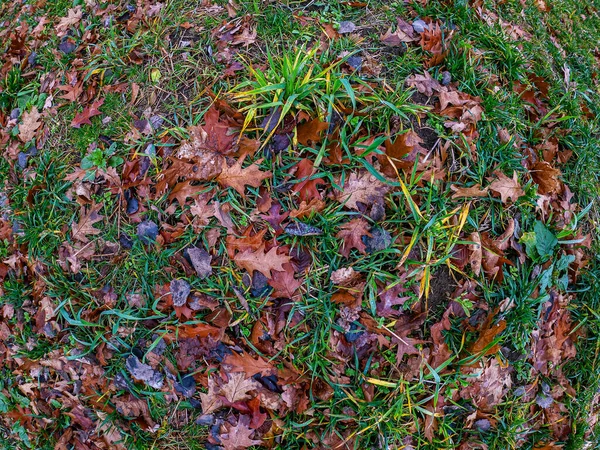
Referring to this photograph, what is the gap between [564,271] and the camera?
8.11 feet

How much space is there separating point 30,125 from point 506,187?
3.01 metres

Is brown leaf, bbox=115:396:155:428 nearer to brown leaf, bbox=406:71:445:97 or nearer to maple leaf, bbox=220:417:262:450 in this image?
maple leaf, bbox=220:417:262:450

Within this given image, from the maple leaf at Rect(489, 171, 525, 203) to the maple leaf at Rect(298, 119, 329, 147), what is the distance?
1.00 m

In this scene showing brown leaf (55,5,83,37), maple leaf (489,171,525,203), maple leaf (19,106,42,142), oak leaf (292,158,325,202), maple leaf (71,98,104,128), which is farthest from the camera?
brown leaf (55,5,83,37)

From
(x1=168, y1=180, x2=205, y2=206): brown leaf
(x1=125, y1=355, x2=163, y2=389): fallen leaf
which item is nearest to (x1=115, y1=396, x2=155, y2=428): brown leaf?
(x1=125, y1=355, x2=163, y2=389): fallen leaf

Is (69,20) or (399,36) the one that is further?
(69,20)

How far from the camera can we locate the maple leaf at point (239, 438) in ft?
6.93

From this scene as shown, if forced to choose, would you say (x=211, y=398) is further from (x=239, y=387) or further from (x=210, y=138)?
(x=210, y=138)

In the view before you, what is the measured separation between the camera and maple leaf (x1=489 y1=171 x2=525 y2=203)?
2354 mm

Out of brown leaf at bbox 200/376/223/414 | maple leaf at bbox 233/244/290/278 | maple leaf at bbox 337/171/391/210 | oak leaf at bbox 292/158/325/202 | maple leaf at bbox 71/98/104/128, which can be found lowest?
brown leaf at bbox 200/376/223/414

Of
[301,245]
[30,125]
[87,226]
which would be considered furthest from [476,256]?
[30,125]

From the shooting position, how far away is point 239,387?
2.13 meters

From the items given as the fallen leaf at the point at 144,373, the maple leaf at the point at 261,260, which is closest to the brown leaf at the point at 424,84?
the maple leaf at the point at 261,260

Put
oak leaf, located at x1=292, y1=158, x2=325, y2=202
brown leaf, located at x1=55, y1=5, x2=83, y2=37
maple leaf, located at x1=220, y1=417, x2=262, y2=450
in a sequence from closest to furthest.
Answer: maple leaf, located at x1=220, y1=417, x2=262, y2=450, oak leaf, located at x1=292, y1=158, x2=325, y2=202, brown leaf, located at x1=55, y1=5, x2=83, y2=37
